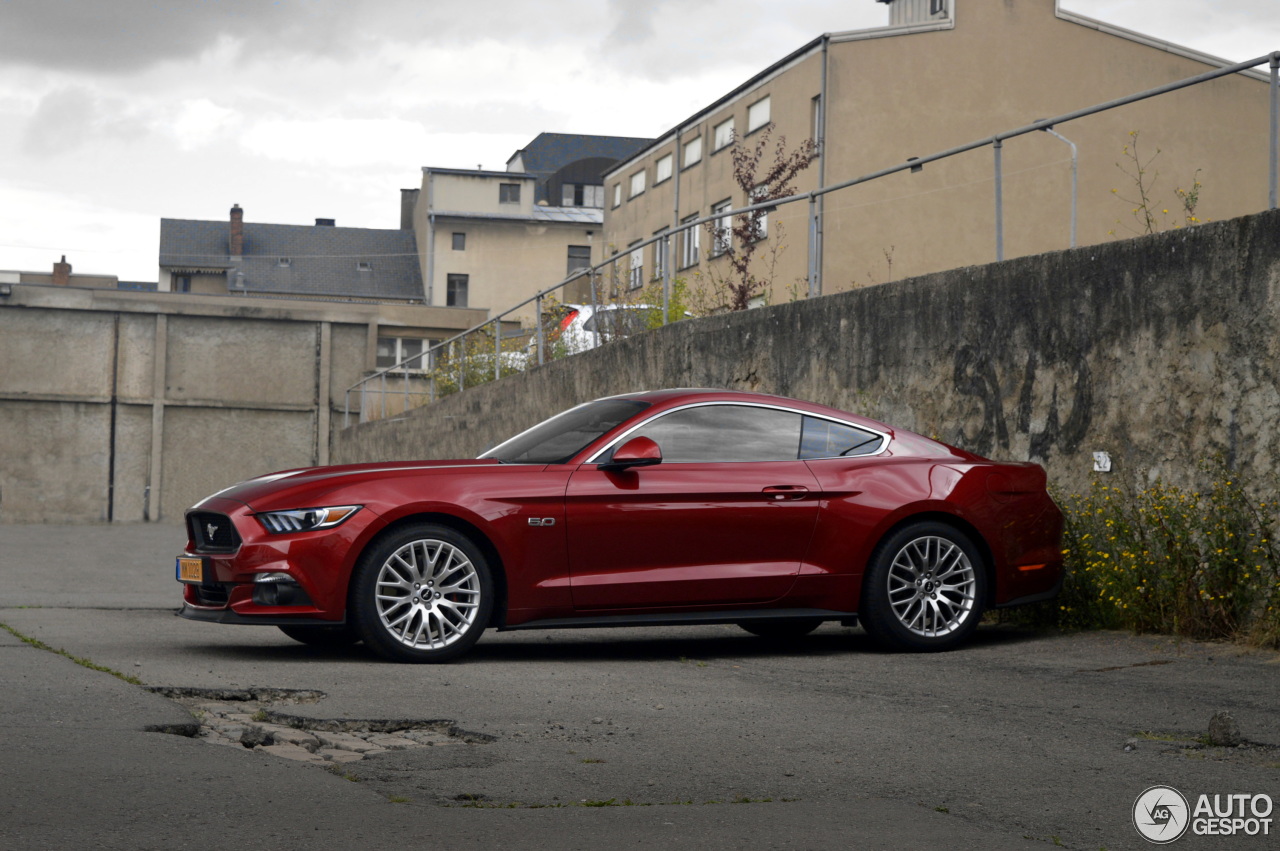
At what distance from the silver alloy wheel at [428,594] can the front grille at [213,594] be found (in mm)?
785

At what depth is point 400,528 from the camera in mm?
7375

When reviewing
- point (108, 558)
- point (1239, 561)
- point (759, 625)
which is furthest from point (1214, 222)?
point (108, 558)

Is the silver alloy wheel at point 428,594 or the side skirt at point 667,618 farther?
the side skirt at point 667,618

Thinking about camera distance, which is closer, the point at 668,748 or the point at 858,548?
the point at 668,748

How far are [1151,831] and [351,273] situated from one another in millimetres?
74900

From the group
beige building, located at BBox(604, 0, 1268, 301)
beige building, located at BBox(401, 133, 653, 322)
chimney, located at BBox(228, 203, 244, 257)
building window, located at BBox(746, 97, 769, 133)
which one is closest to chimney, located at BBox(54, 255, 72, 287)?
chimney, located at BBox(228, 203, 244, 257)

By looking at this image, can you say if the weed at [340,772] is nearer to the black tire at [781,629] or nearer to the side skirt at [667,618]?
the side skirt at [667,618]

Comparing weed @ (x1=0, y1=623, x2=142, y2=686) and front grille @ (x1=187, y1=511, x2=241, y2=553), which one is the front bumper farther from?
weed @ (x1=0, y1=623, x2=142, y2=686)

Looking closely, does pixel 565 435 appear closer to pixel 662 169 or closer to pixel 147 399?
pixel 147 399

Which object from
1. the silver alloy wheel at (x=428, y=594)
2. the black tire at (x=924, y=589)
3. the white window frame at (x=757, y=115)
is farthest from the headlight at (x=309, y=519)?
the white window frame at (x=757, y=115)

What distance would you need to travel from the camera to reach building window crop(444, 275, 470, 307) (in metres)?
68.7

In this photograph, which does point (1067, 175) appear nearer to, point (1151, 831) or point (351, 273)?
point (1151, 831)

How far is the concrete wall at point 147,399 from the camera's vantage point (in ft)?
121

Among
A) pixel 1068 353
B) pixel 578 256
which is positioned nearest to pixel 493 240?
pixel 578 256
